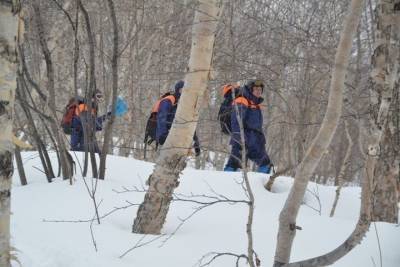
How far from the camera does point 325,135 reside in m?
2.17

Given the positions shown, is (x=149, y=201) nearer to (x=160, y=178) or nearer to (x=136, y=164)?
(x=160, y=178)

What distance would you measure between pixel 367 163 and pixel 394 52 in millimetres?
586

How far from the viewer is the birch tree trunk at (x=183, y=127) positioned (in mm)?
3281

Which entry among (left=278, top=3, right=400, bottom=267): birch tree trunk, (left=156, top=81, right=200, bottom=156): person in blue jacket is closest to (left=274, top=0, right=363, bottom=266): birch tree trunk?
(left=278, top=3, right=400, bottom=267): birch tree trunk

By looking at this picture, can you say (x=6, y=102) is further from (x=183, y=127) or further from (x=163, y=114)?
(x=163, y=114)

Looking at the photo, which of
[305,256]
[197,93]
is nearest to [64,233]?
[197,93]

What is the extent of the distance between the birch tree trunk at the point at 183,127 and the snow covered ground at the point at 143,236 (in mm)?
181

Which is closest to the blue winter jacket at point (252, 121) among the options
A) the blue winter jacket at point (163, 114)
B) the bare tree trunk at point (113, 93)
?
the blue winter jacket at point (163, 114)

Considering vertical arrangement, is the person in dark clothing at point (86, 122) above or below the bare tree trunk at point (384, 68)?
below

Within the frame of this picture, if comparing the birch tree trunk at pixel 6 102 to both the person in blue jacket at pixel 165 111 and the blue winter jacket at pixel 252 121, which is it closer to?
the person in blue jacket at pixel 165 111

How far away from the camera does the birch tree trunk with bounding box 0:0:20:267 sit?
1.76 metres

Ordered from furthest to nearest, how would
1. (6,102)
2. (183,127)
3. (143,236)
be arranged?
(183,127) < (143,236) < (6,102)

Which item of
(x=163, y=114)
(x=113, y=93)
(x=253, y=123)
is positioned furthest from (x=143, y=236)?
(x=253, y=123)

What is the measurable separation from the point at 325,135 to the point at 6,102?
1376 mm
